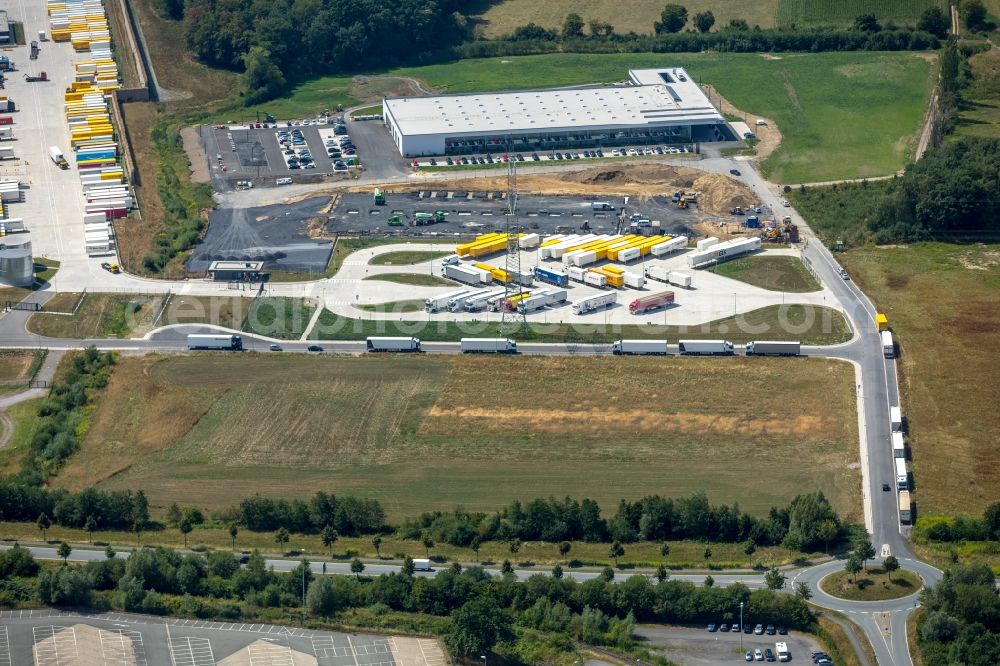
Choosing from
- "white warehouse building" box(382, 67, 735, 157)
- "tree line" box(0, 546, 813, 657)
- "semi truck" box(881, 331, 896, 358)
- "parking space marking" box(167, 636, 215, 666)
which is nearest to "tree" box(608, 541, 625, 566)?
"tree line" box(0, 546, 813, 657)

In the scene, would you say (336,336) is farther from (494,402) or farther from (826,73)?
(826,73)

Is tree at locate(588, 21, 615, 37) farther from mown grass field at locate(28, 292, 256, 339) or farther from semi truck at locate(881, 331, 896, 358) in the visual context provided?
semi truck at locate(881, 331, 896, 358)

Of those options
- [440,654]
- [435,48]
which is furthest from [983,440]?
[435,48]

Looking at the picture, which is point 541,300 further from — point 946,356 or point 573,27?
point 573,27

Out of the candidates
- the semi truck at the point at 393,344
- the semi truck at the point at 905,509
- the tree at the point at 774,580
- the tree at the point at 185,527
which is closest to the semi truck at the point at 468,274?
the semi truck at the point at 393,344

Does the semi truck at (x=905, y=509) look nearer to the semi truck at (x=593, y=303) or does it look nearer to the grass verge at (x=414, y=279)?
the semi truck at (x=593, y=303)

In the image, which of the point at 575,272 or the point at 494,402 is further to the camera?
the point at 575,272
